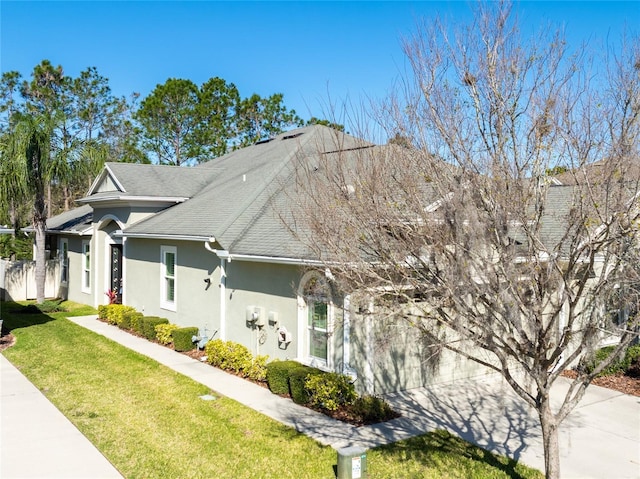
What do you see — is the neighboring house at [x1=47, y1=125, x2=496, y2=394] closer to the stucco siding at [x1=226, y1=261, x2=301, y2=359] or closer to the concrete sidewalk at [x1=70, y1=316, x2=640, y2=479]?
the stucco siding at [x1=226, y1=261, x2=301, y2=359]

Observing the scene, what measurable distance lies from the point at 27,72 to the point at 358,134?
39.5 metres

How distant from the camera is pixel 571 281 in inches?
211

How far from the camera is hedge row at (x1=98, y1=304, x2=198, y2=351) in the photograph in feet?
44.9

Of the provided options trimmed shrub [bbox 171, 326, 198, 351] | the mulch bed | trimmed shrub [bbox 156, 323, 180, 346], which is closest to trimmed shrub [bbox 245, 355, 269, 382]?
trimmed shrub [bbox 171, 326, 198, 351]

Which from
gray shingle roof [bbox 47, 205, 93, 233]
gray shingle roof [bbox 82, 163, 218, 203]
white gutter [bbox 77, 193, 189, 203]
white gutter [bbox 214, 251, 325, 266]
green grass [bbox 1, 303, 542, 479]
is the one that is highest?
gray shingle roof [bbox 82, 163, 218, 203]

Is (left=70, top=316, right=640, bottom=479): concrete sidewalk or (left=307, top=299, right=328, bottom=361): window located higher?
(left=307, top=299, right=328, bottom=361): window

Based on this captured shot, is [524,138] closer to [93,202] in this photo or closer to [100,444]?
[100,444]

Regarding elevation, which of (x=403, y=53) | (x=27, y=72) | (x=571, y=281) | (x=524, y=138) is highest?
(x=27, y=72)

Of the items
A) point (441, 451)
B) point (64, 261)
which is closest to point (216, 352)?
point (441, 451)

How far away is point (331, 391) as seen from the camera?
360 inches

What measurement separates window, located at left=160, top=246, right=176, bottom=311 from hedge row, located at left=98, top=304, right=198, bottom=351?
2.10 feet

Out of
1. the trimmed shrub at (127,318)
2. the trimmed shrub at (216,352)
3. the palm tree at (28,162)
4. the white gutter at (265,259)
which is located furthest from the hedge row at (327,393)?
the palm tree at (28,162)

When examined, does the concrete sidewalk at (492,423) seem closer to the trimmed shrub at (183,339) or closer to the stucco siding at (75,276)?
the trimmed shrub at (183,339)

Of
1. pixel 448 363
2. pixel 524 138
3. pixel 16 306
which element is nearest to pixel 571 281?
pixel 524 138
